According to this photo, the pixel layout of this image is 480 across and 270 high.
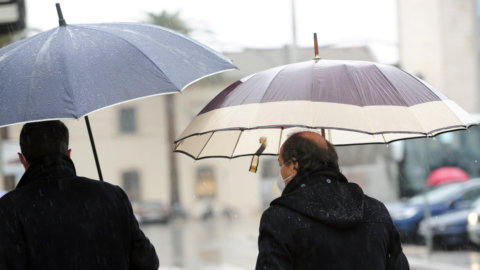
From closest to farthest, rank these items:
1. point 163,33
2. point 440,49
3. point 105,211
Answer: point 105,211 < point 163,33 < point 440,49

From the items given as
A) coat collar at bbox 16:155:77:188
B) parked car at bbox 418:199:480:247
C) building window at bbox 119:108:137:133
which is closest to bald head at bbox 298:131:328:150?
coat collar at bbox 16:155:77:188

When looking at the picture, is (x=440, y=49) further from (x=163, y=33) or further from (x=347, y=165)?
(x=163, y=33)

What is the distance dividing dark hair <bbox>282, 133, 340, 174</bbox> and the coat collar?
3.12ft

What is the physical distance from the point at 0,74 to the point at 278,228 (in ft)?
4.74

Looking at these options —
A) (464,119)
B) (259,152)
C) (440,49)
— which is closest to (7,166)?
(259,152)

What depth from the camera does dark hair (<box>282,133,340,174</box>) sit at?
3285 mm

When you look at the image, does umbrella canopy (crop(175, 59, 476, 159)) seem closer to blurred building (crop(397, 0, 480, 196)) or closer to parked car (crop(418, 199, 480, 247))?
parked car (crop(418, 199, 480, 247))

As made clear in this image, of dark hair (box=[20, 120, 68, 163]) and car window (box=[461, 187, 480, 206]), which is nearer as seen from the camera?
dark hair (box=[20, 120, 68, 163])

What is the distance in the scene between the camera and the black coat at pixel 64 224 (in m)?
3.28

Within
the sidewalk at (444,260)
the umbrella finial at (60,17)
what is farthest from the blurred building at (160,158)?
the umbrella finial at (60,17)

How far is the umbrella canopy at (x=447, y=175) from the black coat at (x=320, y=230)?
22.3m

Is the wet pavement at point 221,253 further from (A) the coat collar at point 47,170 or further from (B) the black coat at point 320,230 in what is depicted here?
(A) the coat collar at point 47,170

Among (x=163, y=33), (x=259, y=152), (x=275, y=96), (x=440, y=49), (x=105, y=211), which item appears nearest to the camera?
(x=105, y=211)

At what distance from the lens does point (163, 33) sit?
13.3ft
